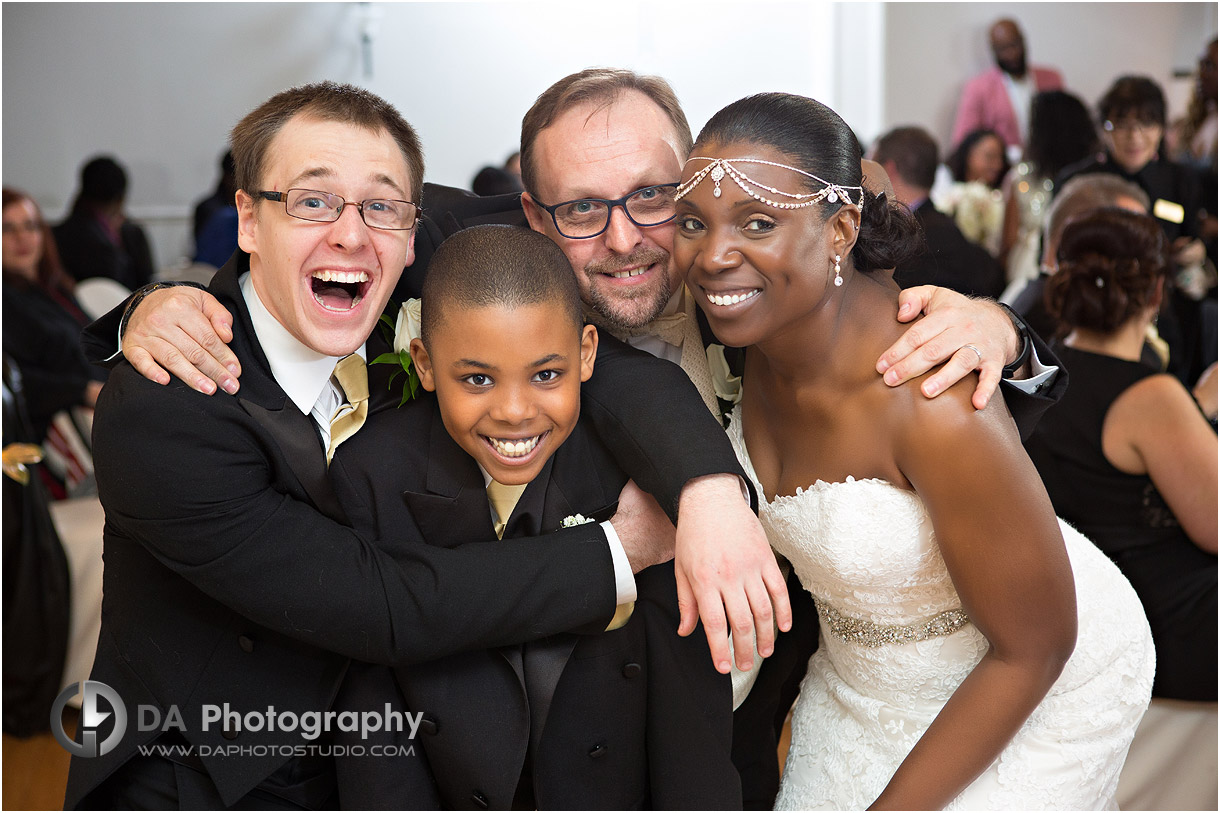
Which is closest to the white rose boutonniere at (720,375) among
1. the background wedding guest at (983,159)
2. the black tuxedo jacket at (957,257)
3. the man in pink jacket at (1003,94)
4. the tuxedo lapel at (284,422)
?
the tuxedo lapel at (284,422)

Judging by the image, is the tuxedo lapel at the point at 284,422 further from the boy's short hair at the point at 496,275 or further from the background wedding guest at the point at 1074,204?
the background wedding guest at the point at 1074,204

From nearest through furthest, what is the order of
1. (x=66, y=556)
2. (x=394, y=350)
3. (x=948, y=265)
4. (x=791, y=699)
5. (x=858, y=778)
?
(x=394, y=350) < (x=858, y=778) < (x=791, y=699) < (x=66, y=556) < (x=948, y=265)

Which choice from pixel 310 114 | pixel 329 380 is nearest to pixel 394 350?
pixel 329 380

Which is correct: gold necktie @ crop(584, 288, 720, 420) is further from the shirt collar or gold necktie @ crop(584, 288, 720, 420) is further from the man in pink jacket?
the man in pink jacket

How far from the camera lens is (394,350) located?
172 cm

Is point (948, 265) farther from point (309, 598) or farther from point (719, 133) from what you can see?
point (309, 598)

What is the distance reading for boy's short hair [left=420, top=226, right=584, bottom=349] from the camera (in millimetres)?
1499

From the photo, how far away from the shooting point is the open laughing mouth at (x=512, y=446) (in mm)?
1531

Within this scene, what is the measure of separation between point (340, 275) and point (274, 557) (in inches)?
17.6

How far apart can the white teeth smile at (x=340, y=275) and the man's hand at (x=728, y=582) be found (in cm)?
64

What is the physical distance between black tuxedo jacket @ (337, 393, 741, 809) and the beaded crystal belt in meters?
0.34

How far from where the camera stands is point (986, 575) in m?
1.58

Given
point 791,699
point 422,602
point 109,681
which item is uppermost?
point 422,602

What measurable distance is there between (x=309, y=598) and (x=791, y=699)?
1.13 metres
